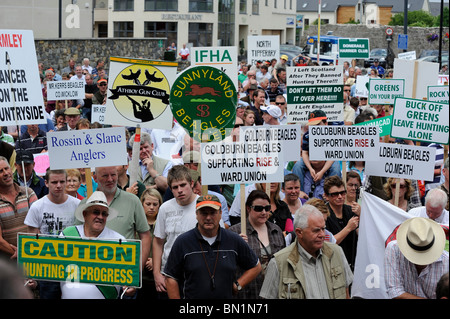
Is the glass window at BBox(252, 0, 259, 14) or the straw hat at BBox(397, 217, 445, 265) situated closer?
the straw hat at BBox(397, 217, 445, 265)

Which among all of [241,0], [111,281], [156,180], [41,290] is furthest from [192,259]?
[241,0]

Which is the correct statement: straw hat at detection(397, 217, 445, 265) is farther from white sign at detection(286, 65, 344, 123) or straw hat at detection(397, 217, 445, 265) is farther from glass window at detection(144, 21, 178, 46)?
glass window at detection(144, 21, 178, 46)

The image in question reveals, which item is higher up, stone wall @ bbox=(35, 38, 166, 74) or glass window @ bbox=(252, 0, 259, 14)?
glass window @ bbox=(252, 0, 259, 14)

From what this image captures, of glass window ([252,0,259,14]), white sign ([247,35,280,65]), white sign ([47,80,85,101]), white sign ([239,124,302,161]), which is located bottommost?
white sign ([239,124,302,161])

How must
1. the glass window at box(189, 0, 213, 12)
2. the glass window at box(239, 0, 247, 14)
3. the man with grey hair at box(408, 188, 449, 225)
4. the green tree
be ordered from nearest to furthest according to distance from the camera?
the man with grey hair at box(408, 188, 449, 225)
the glass window at box(189, 0, 213, 12)
the glass window at box(239, 0, 247, 14)
the green tree

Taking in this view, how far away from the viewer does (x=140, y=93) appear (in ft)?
28.4

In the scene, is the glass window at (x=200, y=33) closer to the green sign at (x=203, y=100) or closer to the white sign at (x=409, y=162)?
the green sign at (x=203, y=100)

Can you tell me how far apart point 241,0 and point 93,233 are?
184 ft

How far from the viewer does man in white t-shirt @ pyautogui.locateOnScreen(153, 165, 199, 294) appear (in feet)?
22.4

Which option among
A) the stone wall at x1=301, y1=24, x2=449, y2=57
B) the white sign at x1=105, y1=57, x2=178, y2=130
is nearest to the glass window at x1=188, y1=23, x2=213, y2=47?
the stone wall at x1=301, y1=24, x2=449, y2=57

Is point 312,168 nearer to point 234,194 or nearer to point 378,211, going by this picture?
point 234,194

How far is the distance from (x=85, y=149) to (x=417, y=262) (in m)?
3.18

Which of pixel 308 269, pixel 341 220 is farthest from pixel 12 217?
pixel 341 220

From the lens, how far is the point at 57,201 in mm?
7066
